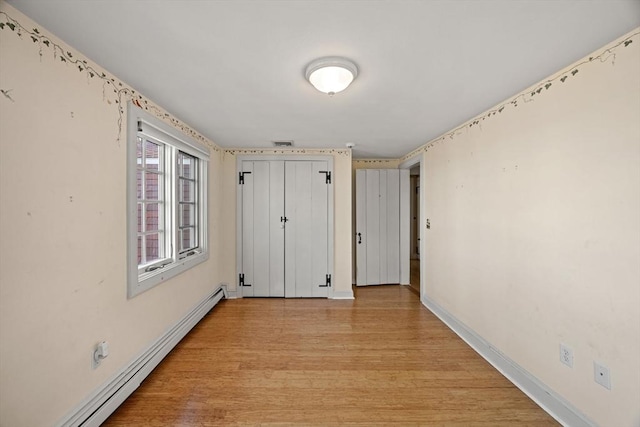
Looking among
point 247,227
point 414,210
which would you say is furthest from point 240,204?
point 414,210

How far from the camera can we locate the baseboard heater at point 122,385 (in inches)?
54.1

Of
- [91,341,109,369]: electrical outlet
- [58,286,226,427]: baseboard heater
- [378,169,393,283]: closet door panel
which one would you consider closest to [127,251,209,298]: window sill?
[91,341,109,369]: electrical outlet

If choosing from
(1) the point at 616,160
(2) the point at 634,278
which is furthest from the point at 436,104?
(2) the point at 634,278

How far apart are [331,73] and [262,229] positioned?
101 inches

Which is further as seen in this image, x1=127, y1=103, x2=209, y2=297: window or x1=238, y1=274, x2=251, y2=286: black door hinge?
x1=238, y1=274, x2=251, y2=286: black door hinge

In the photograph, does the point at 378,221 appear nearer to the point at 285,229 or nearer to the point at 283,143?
the point at 285,229

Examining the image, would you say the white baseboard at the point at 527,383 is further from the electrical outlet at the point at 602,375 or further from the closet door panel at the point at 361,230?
the closet door panel at the point at 361,230

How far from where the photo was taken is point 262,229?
3631mm

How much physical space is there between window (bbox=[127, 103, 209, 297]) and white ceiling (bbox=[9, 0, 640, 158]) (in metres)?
0.36

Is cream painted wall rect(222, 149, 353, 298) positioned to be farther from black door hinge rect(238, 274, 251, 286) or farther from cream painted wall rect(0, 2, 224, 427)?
cream painted wall rect(0, 2, 224, 427)

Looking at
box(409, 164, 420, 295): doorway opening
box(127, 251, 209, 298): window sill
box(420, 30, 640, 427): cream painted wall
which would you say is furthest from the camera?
box(409, 164, 420, 295): doorway opening

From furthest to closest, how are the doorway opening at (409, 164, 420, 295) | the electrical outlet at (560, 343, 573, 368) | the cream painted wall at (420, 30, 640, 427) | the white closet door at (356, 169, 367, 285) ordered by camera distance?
the doorway opening at (409, 164, 420, 295), the white closet door at (356, 169, 367, 285), the electrical outlet at (560, 343, 573, 368), the cream painted wall at (420, 30, 640, 427)

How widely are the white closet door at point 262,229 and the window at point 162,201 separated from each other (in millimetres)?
636

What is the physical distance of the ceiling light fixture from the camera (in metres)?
1.45
